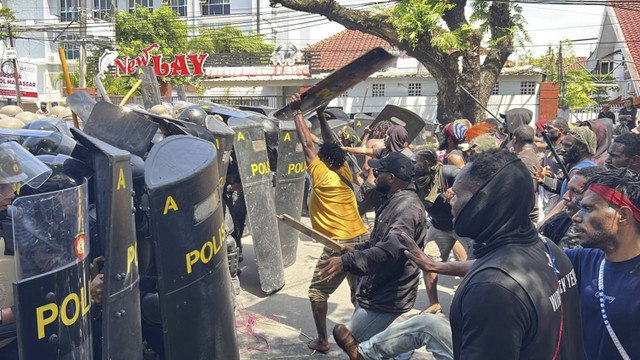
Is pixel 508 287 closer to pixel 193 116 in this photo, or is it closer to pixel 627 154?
pixel 627 154

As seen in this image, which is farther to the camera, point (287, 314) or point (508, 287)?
point (287, 314)

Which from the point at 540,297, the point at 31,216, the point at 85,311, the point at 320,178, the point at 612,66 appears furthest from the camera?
the point at 612,66

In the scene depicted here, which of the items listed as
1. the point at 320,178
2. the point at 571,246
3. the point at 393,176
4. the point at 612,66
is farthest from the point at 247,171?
the point at 612,66

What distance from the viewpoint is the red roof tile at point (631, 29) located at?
2592 centimetres

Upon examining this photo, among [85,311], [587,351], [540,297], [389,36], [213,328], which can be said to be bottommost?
[213,328]

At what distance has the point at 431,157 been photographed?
630 centimetres

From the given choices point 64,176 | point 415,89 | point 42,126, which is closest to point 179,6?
point 415,89

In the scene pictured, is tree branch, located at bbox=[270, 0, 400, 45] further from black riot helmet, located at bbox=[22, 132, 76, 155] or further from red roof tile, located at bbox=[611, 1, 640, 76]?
black riot helmet, located at bbox=[22, 132, 76, 155]

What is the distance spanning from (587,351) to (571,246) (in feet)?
2.63

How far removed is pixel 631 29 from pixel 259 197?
2691cm

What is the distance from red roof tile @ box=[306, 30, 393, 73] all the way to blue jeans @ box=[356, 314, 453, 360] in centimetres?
2983

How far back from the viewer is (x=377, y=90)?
30.7 m

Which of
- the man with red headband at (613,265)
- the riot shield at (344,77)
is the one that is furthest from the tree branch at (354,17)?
the man with red headband at (613,265)

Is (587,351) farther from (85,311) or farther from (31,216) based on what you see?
(31,216)
